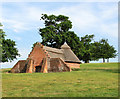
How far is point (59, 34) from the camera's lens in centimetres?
6669

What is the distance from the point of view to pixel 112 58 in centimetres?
8556

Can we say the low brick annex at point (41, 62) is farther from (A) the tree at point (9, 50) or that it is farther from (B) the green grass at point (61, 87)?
(A) the tree at point (9, 50)

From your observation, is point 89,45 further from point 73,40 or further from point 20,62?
point 20,62

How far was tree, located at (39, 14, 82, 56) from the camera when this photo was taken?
2558 inches

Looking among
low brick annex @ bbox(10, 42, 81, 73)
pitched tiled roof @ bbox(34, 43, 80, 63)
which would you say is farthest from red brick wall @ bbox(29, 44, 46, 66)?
pitched tiled roof @ bbox(34, 43, 80, 63)

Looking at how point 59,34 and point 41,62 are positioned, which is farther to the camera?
point 59,34

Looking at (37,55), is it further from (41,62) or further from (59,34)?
(59,34)

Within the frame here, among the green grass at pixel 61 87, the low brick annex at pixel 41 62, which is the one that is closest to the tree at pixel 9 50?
the low brick annex at pixel 41 62

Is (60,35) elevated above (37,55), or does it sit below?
above

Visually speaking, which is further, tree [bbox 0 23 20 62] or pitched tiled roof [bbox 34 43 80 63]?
tree [bbox 0 23 20 62]

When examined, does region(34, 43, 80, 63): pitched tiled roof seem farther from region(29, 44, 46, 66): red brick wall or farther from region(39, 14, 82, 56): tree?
region(39, 14, 82, 56): tree

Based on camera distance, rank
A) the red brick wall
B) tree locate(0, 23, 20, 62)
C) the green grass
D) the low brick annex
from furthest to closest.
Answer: tree locate(0, 23, 20, 62)
the red brick wall
the low brick annex
the green grass

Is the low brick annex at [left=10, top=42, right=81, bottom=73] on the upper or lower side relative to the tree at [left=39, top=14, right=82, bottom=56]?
lower

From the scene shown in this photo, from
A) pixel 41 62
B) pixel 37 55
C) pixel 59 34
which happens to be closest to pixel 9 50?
pixel 59 34
